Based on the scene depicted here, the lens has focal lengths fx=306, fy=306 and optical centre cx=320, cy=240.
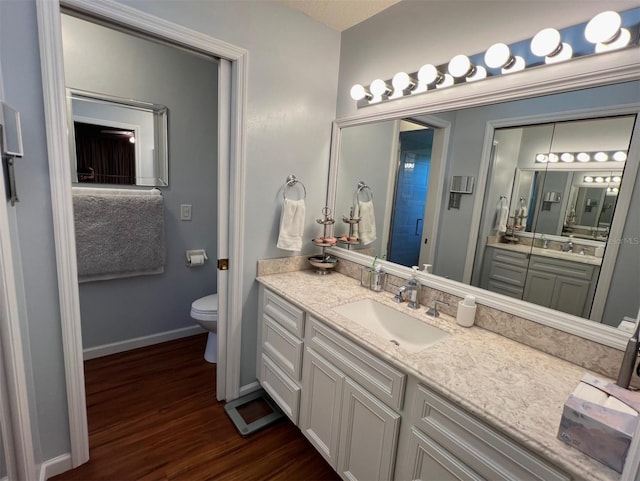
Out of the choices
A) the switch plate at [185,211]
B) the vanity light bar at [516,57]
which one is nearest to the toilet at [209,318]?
the switch plate at [185,211]

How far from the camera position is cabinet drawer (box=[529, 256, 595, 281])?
3.67 feet

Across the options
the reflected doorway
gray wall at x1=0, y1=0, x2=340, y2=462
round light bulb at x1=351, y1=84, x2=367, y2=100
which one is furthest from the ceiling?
the reflected doorway

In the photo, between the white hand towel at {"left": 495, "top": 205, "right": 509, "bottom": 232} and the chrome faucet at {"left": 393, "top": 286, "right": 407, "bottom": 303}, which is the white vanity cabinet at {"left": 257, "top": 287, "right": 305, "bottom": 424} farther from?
the white hand towel at {"left": 495, "top": 205, "right": 509, "bottom": 232}

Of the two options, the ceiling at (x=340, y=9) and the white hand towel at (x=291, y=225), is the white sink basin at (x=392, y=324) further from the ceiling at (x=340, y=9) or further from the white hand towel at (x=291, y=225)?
the ceiling at (x=340, y=9)

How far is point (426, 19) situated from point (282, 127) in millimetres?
913

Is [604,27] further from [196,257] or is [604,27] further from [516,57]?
[196,257]

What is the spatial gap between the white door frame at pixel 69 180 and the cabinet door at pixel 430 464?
1.19 m

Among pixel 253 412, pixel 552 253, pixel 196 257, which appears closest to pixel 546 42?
pixel 552 253

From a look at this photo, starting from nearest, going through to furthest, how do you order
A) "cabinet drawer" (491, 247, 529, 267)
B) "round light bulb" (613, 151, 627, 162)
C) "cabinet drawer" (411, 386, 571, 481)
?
"cabinet drawer" (411, 386, 571, 481)
"round light bulb" (613, 151, 627, 162)
"cabinet drawer" (491, 247, 529, 267)

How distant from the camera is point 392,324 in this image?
1.55 metres

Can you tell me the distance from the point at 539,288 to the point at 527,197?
371 millimetres

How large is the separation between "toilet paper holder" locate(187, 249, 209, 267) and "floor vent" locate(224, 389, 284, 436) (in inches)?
46.6

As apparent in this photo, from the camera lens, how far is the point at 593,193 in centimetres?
110

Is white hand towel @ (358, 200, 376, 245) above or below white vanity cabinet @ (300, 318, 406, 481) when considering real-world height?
above
